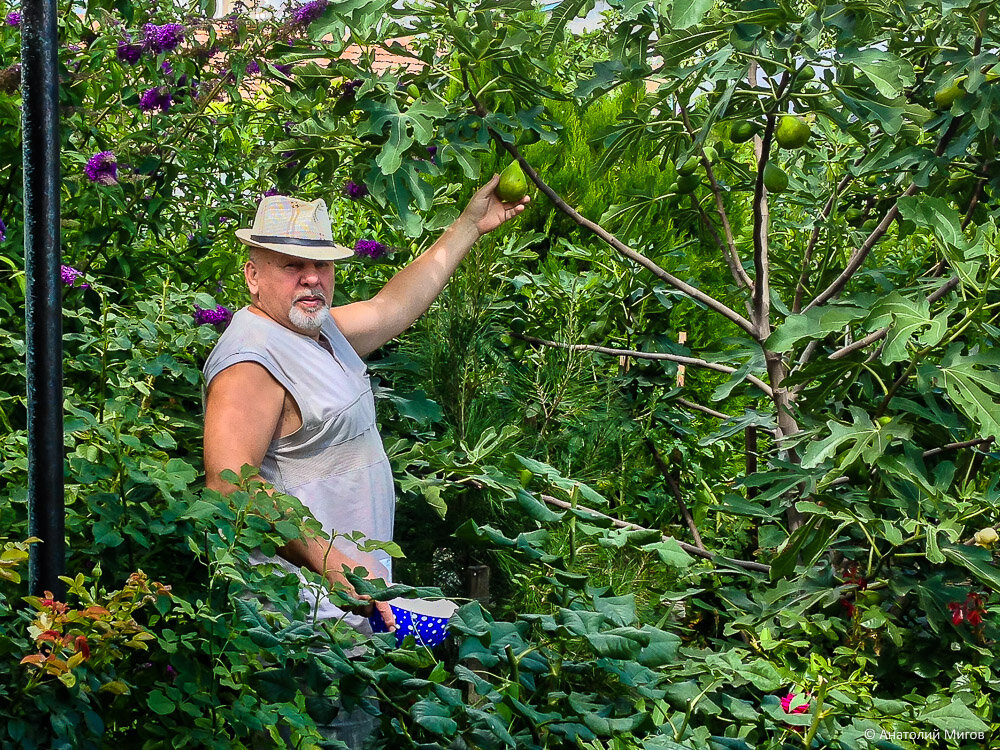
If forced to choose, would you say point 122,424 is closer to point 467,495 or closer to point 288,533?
point 288,533

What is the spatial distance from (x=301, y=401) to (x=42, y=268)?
90 centimetres

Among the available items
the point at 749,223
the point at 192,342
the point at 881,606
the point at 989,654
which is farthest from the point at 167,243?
the point at 749,223

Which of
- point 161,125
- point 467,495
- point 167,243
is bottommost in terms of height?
point 467,495

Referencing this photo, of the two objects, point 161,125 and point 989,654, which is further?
point 161,125

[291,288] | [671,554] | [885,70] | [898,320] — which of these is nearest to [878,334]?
[898,320]

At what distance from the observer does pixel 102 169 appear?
2.83 metres

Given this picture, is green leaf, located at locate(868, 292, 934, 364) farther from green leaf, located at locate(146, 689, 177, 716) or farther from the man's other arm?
green leaf, located at locate(146, 689, 177, 716)

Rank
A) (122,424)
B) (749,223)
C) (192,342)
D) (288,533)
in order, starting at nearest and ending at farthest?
(288,533) < (122,424) < (192,342) < (749,223)

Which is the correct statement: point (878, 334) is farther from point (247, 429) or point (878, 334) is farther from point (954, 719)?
point (247, 429)

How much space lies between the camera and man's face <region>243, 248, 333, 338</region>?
2.51 m

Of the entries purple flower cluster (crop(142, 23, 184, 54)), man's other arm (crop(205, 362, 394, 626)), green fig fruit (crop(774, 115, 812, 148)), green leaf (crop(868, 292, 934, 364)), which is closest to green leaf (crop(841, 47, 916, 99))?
green fig fruit (crop(774, 115, 812, 148))

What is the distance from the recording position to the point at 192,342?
2557 mm

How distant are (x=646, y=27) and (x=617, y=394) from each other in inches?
51.7

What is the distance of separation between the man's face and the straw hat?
3 cm
